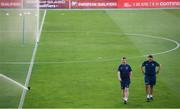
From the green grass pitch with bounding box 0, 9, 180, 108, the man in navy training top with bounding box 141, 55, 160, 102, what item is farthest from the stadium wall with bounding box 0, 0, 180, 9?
the man in navy training top with bounding box 141, 55, 160, 102

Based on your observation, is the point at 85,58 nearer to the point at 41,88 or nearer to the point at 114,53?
the point at 114,53

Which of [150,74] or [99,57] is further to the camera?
[99,57]

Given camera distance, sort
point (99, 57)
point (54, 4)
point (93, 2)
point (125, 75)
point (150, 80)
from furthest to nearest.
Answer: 1. point (93, 2)
2. point (54, 4)
3. point (99, 57)
4. point (150, 80)
5. point (125, 75)

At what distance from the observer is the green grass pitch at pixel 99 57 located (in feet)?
81.5

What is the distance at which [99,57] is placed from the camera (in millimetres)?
34250

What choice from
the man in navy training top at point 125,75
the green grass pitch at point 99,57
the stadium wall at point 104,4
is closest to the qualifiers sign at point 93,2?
the stadium wall at point 104,4

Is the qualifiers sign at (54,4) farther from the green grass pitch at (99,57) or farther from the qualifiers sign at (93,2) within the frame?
the green grass pitch at (99,57)

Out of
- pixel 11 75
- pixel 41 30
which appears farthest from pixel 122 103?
pixel 41 30

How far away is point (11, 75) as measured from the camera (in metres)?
28.5

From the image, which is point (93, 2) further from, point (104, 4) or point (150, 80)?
point (150, 80)

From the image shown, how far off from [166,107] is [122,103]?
68.7 inches

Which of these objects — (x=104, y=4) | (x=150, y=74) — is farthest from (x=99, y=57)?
(x=104, y=4)

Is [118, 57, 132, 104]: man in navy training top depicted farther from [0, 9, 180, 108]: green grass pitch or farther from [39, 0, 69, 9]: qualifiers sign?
[39, 0, 69, 9]: qualifiers sign

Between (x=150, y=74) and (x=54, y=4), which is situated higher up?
(x=54, y=4)
